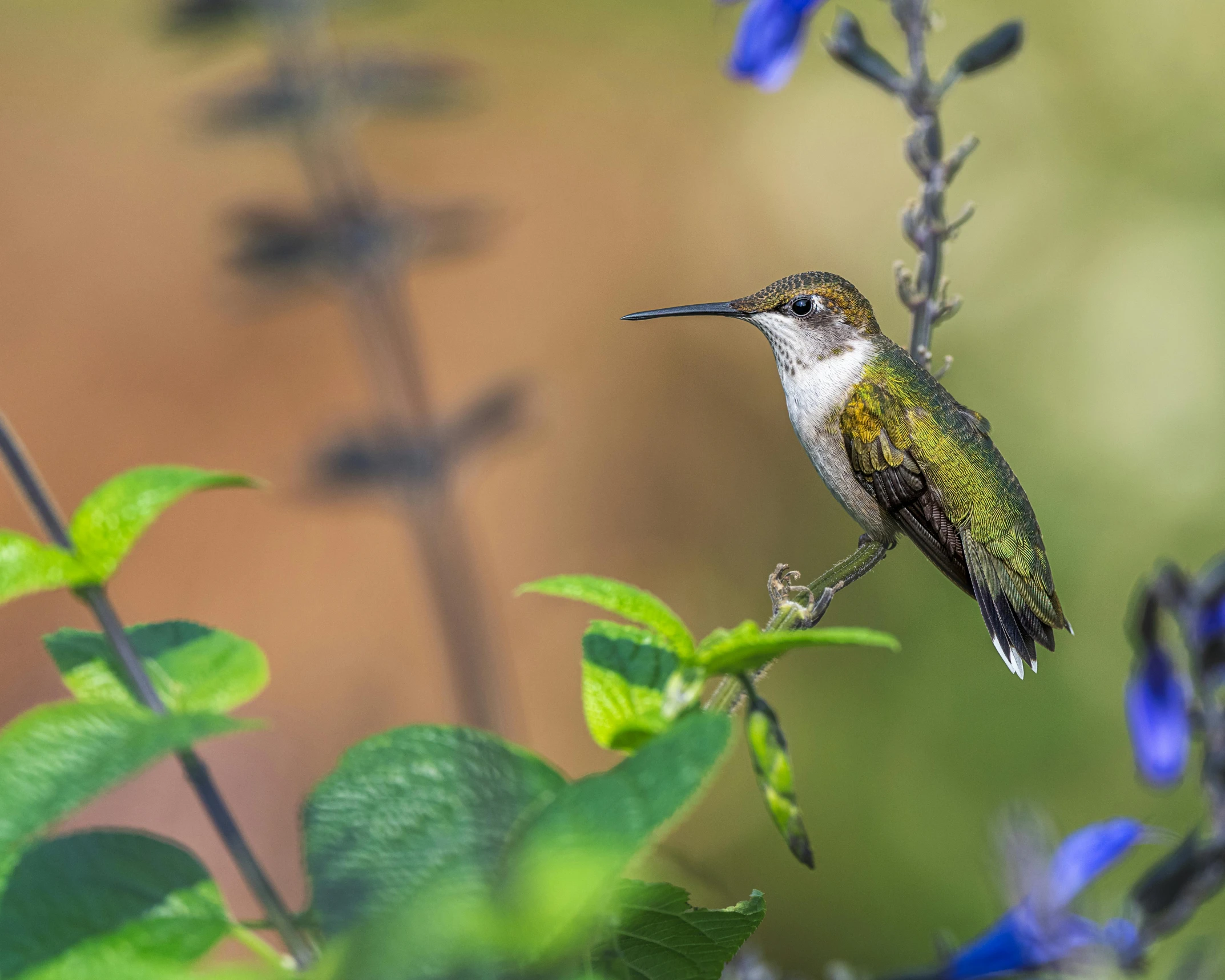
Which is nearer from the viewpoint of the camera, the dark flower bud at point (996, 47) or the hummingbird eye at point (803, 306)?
the dark flower bud at point (996, 47)

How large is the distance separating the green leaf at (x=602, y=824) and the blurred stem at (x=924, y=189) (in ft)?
1.93

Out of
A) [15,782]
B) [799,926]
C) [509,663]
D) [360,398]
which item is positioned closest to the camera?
[15,782]

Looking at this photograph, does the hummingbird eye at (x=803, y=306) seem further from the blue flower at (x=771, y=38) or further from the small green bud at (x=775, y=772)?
the small green bud at (x=775, y=772)

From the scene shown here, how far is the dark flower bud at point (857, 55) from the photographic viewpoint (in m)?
1.18

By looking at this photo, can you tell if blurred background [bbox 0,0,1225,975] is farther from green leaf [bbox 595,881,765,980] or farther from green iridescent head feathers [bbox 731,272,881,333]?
green leaf [bbox 595,881,765,980]

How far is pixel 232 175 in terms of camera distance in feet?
19.8

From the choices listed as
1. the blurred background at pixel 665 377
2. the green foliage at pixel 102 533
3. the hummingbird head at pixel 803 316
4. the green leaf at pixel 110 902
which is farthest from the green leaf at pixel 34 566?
the blurred background at pixel 665 377

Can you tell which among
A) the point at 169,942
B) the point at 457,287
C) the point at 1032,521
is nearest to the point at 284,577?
the point at 457,287

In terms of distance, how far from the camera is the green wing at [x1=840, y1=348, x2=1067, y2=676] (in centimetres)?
152

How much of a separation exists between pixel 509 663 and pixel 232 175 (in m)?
2.88

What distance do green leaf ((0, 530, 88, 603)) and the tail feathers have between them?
0.92 meters

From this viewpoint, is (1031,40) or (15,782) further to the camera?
(1031,40)

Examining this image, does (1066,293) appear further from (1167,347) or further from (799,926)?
(799,926)

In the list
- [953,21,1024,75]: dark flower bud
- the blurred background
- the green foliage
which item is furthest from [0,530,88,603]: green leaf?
the blurred background
